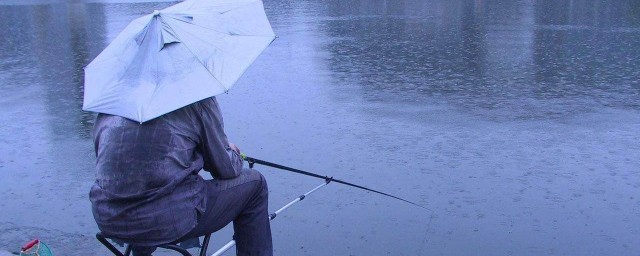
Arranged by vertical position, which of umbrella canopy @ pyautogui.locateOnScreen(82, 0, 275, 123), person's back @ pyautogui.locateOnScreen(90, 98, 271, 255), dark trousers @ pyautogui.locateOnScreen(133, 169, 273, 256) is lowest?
dark trousers @ pyautogui.locateOnScreen(133, 169, 273, 256)

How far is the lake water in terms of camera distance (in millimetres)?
4824

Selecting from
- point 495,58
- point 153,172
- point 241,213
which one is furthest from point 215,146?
point 495,58

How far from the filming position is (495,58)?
35.8 feet

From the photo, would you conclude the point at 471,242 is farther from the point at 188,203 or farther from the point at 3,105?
the point at 3,105

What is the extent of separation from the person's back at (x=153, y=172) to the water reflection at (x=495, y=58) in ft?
17.0

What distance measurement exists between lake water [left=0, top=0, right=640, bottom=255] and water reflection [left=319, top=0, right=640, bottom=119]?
0.04 metres

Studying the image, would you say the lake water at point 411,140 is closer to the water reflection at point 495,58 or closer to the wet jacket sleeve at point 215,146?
the water reflection at point 495,58

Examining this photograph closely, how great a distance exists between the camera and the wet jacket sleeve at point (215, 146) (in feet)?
9.61

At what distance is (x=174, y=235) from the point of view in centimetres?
289

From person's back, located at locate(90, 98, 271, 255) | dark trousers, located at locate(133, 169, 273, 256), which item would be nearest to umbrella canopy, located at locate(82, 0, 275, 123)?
person's back, located at locate(90, 98, 271, 255)

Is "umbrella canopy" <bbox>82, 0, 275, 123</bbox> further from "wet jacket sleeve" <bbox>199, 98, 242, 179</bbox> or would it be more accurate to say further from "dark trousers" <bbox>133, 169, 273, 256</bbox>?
"dark trousers" <bbox>133, 169, 273, 256</bbox>

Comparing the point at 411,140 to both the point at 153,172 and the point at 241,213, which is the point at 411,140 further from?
the point at 153,172

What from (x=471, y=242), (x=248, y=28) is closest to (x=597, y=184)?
(x=471, y=242)

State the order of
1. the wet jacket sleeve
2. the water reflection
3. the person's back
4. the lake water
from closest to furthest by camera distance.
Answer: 1. the person's back
2. the wet jacket sleeve
3. the lake water
4. the water reflection
